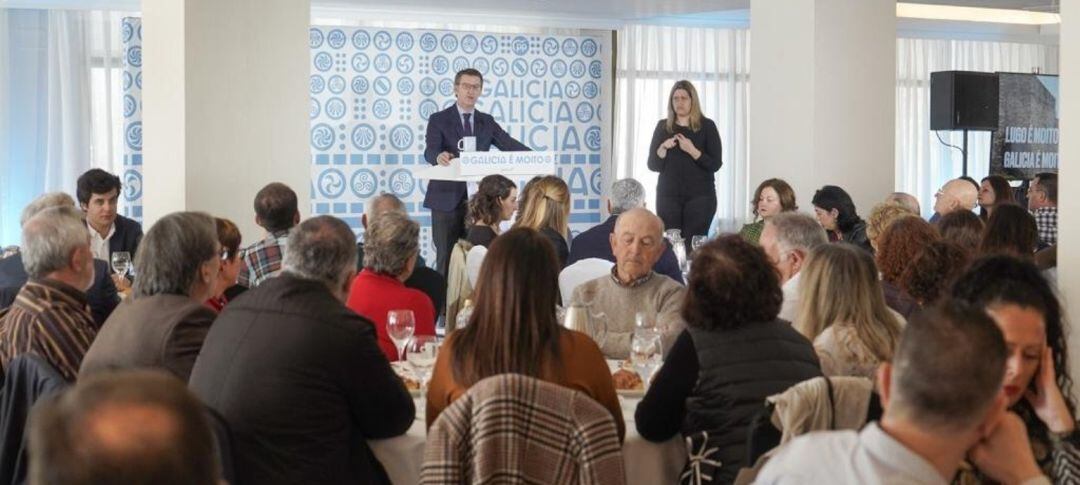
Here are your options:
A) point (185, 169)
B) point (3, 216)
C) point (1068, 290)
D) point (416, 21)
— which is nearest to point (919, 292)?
point (1068, 290)

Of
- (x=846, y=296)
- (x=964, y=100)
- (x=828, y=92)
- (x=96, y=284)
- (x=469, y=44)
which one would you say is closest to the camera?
(x=846, y=296)

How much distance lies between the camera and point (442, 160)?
1016cm

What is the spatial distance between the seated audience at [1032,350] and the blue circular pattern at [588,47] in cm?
1133

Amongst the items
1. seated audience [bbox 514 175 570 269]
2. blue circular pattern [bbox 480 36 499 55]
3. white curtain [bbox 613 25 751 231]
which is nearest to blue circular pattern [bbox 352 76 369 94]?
blue circular pattern [bbox 480 36 499 55]

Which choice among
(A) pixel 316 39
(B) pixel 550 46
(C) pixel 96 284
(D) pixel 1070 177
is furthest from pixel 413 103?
(D) pixel 1070 177

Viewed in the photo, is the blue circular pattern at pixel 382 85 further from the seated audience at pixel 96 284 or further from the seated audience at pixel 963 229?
the seated audience at pixel 963 229

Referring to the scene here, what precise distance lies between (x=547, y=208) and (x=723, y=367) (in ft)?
13.2

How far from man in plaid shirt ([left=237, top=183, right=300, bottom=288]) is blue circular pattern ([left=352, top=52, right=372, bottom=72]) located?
670 centimetres

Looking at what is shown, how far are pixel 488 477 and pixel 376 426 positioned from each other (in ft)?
1.80

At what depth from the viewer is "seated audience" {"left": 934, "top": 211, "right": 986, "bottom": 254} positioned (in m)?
6.19

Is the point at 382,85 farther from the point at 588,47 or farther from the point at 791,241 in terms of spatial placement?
the point at 791,241

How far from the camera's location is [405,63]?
13.3 m

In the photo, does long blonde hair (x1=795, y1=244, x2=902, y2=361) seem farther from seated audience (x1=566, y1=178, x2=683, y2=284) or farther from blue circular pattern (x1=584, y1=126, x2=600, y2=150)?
blue circular pattern (x1=584, y1=126, x2=600, y2=150)

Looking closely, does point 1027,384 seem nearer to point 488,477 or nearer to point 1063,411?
point 1063,411
